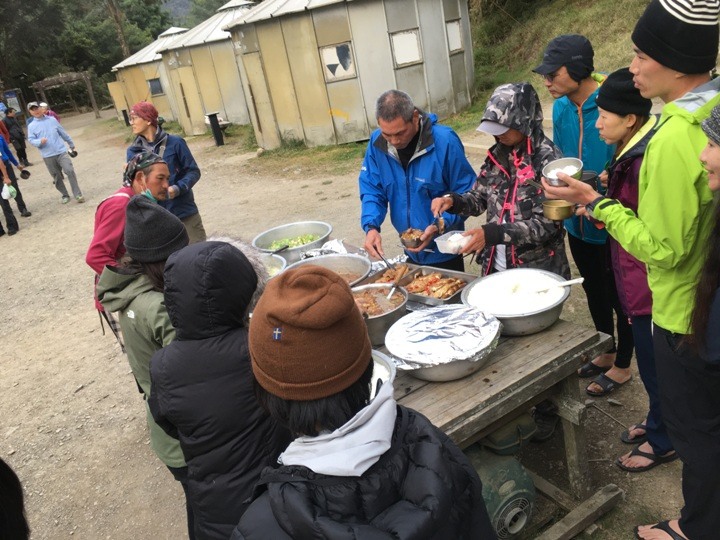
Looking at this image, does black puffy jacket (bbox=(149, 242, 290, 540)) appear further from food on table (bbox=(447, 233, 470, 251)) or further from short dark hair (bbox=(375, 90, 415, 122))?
short dark hair (bbox=(375, 90, 415, 122))

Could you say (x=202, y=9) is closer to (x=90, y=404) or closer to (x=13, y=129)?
(x=13, y=129)

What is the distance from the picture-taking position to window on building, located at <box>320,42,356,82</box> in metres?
12.9

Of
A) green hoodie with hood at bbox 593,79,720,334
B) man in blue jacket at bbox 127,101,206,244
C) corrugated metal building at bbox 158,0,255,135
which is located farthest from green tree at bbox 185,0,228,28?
green hoodie with hood at bbox 593,79,720,334

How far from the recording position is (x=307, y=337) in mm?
1361

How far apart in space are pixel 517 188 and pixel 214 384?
205 centimetres

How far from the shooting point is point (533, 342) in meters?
2.67

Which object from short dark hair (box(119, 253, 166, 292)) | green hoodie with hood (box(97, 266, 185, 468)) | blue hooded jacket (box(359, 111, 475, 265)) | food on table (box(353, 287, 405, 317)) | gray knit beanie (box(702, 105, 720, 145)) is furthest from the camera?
blue hooded jacket (box(359, 111, 475, 265))

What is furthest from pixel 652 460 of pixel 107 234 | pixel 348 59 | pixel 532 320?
pixel 348 59

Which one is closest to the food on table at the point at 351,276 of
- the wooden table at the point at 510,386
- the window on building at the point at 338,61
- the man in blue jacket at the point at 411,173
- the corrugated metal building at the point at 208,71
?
the man in blue jacket at the point at 411,173

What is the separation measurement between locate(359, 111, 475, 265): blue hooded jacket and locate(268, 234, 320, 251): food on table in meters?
0.60

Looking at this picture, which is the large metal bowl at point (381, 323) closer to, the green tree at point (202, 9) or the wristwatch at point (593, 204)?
the wristwatch at point (593, 204)

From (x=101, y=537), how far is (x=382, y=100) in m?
3.44

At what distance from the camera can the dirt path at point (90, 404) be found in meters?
3.59

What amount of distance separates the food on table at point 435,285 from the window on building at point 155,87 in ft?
83.8
